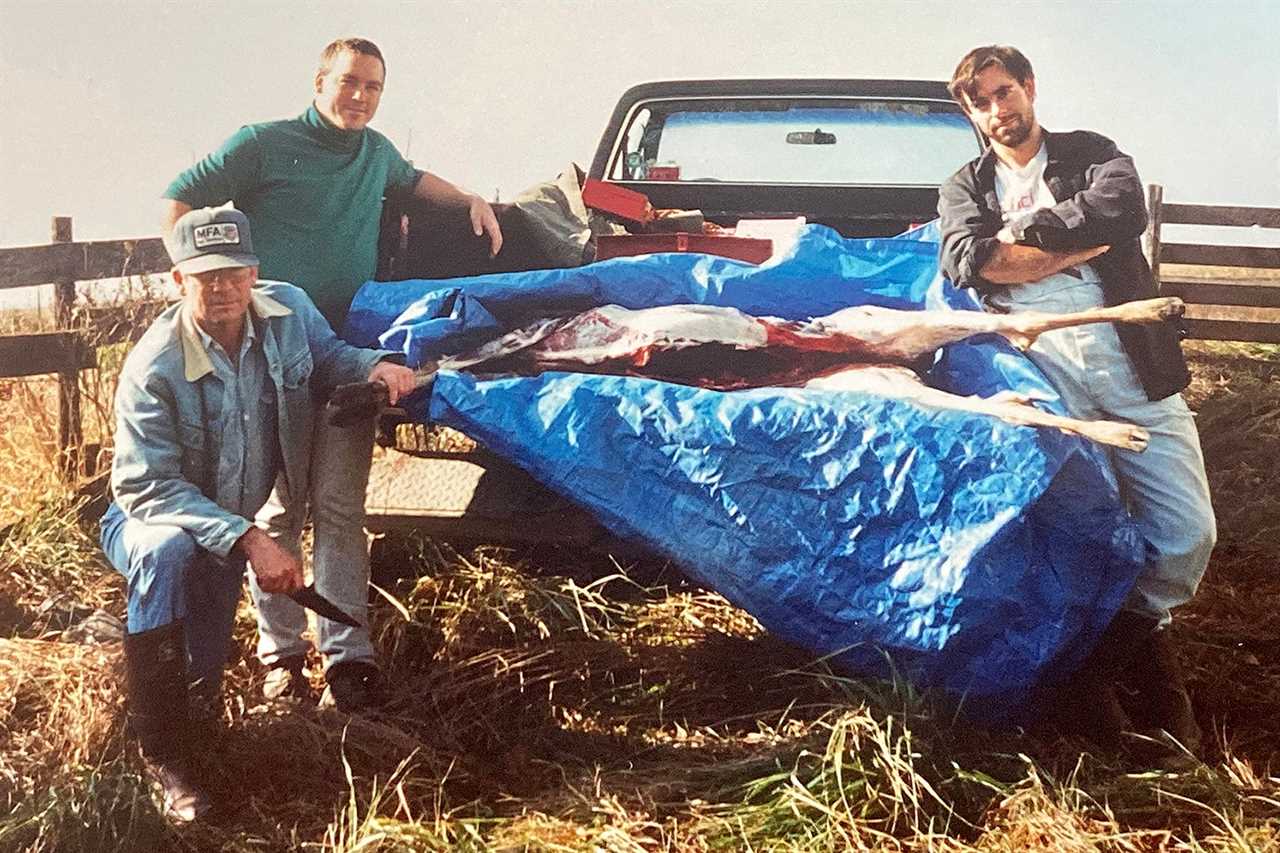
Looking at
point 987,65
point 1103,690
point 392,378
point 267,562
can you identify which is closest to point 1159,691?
point 1103,690

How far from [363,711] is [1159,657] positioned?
1.76 meters

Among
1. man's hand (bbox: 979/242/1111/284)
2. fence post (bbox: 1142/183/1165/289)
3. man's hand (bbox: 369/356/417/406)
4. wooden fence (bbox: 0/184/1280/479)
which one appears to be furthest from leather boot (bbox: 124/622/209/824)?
fence post (bbox: 1142/183/1165/289)

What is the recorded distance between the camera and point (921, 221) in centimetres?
303

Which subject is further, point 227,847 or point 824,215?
point 824,215

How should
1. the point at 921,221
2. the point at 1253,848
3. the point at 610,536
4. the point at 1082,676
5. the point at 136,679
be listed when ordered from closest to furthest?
the point at 1253,848
the point at 136,679
the point at 1082,676
the point at 610,536
the point at 921,221

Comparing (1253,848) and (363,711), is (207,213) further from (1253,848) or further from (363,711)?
(1253,848)

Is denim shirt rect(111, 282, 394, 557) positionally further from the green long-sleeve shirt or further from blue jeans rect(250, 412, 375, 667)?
the green long-sleeve shirt

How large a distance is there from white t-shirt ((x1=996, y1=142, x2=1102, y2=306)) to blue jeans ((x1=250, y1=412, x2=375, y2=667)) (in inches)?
60.2

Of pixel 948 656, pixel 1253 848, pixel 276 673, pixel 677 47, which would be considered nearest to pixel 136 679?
pixel 276 673

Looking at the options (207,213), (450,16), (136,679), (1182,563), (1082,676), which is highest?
(450,16)

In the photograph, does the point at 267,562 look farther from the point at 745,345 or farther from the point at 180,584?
the point at 745,345

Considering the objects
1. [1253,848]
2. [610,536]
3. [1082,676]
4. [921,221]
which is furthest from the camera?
[921,221]

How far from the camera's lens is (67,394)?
9.88 ft

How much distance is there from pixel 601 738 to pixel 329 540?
2.51ft
